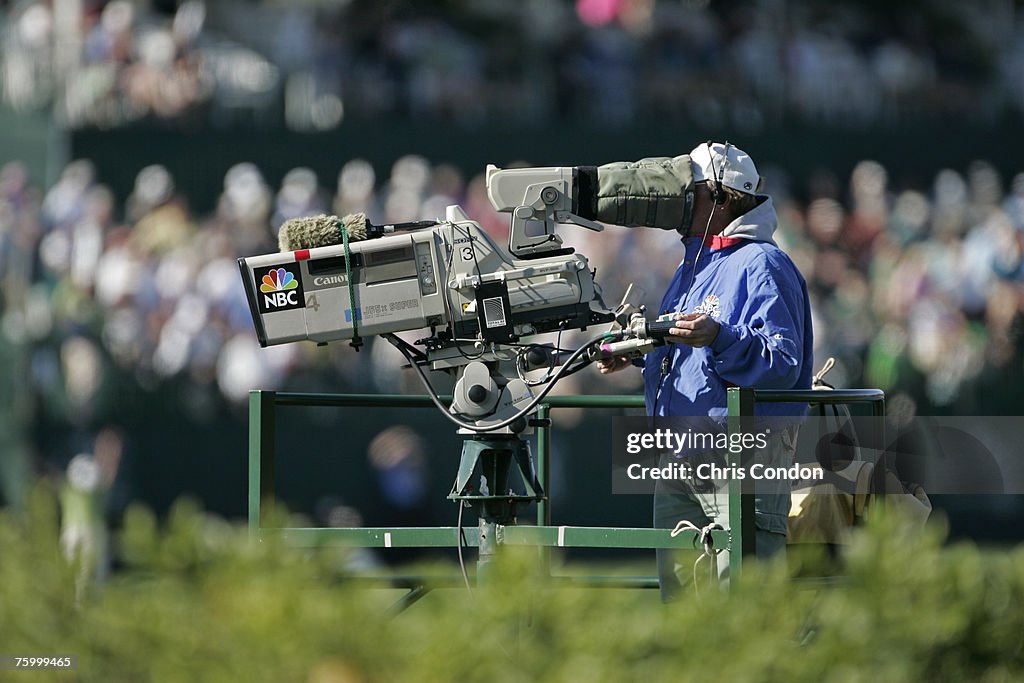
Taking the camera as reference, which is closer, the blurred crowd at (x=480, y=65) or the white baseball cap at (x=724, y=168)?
the white baseball cap at (x=724, y=168)

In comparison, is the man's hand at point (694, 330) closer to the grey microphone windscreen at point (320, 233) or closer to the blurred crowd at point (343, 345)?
the grey microphone windscreen at point (320, 233)

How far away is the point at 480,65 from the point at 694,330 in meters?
8.08

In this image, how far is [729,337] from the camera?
451cm

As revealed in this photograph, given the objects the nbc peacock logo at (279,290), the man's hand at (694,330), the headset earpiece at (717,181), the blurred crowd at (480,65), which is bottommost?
the man's hand at (694,330)

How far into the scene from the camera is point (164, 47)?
39.8 feet

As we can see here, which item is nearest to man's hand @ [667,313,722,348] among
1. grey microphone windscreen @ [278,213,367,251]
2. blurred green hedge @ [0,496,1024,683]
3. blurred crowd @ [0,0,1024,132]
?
grey microphone windscreen @ [278,213,367,251]

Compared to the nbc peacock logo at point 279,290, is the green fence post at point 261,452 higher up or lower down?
lower down

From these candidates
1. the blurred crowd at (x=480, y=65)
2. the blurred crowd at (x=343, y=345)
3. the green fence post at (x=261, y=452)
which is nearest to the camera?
the green fence post at (x=261, y=452)

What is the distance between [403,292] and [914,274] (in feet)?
23.4

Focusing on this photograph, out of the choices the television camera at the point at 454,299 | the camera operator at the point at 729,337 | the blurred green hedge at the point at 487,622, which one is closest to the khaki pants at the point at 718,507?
the camera operator at the point at 729,337

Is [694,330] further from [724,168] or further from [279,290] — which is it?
[279,290]

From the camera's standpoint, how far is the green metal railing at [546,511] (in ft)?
14.0

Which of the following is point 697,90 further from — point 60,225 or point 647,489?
point 647,489

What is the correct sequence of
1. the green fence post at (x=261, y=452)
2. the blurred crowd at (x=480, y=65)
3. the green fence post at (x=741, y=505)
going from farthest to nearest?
1. the blurred crowd at (x=480, y=65)
2. the green fence post at (x=261, y=452)
3. the green fence post at (x=741, y=505)
